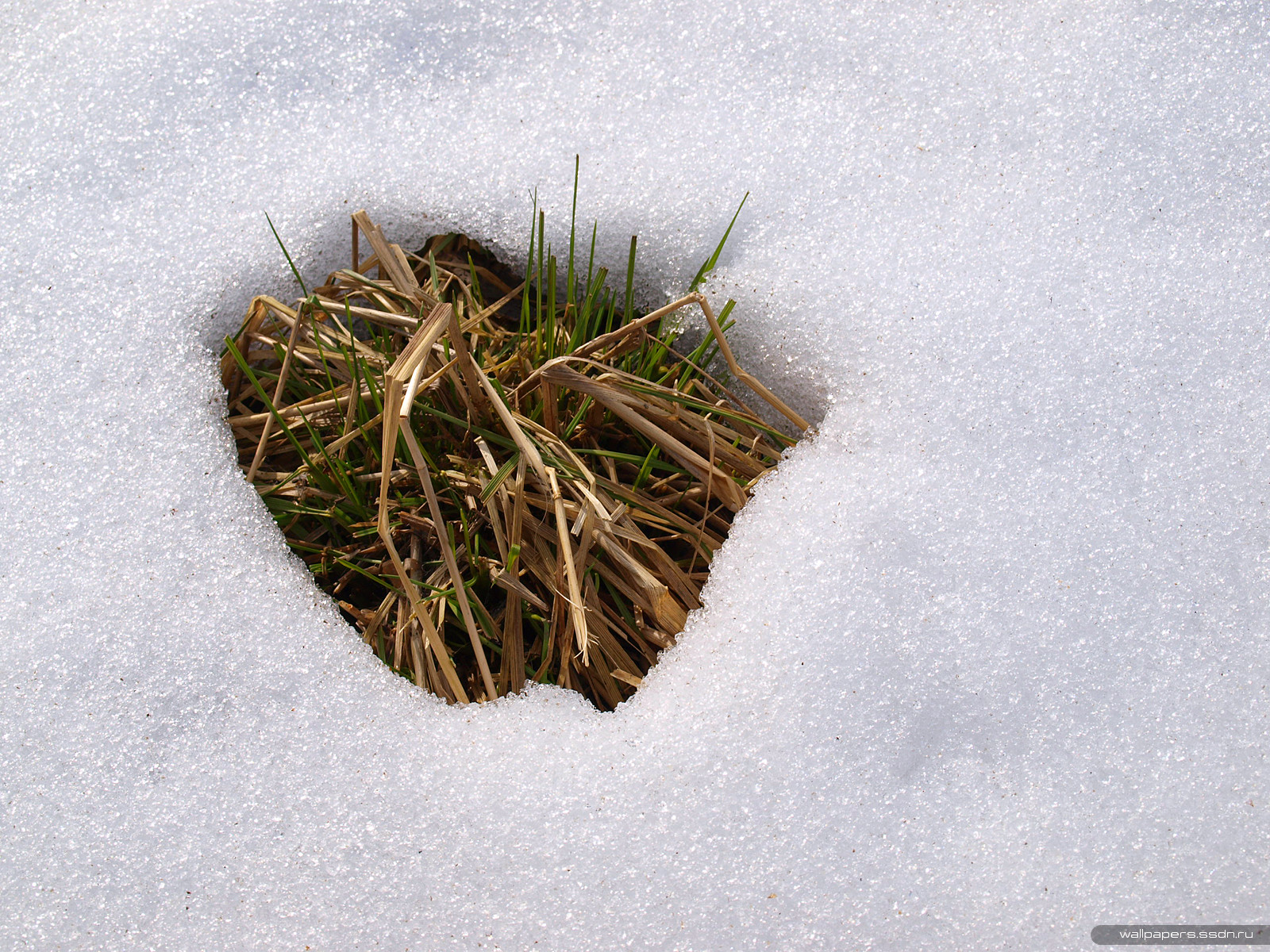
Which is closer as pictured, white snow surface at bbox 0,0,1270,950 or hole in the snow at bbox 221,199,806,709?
white snow surface at bbox 0,0,1270,950

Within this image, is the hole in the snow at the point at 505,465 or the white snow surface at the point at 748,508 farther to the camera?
the hole in the snow at the point at 505,465

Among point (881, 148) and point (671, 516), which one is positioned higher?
point (881, 148)

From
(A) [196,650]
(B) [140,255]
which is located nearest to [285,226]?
(B) [140,255]

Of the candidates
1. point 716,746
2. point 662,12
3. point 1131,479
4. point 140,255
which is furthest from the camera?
point 662,12

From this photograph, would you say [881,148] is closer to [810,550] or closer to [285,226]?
[810,550]
